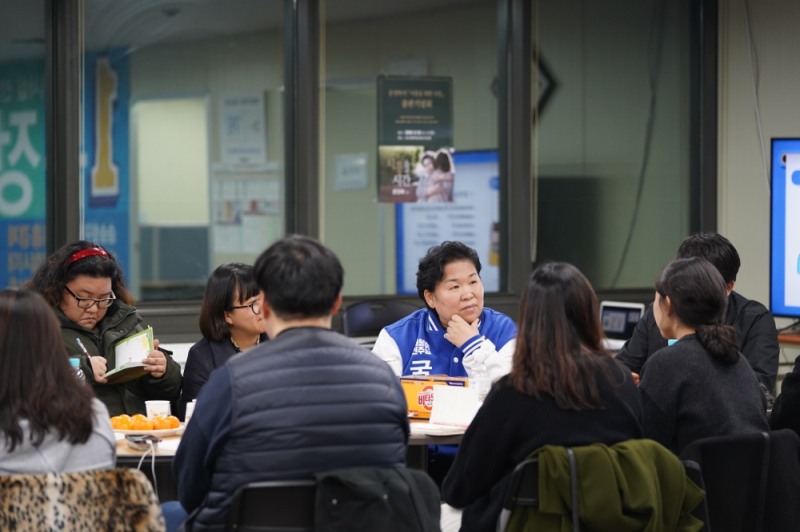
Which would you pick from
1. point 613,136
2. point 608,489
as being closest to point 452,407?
point 608,489

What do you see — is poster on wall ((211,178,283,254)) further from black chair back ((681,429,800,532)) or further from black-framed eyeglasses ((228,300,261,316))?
black chair back ((681,429,800,532))

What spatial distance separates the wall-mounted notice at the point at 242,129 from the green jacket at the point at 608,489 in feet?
12.9

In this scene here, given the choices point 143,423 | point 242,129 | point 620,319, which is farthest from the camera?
point 620,319

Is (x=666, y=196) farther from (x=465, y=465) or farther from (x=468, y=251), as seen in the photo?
(x=465, y=465)

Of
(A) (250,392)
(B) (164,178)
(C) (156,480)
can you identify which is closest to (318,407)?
(A) (250,392)

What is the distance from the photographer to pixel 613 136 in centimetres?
709

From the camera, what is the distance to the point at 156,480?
3643 millimetres

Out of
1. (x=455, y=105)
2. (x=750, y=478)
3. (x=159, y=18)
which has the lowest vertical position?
(x=750, y=478)

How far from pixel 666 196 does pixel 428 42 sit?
179 centimetres

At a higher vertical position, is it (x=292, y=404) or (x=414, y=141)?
(x=414, y=141)

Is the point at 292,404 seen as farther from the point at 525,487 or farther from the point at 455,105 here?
the point at 455,105

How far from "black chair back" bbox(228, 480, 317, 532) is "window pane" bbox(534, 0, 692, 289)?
178 inches

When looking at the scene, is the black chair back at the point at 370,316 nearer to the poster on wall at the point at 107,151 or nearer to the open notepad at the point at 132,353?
the poster on wall at the point at 107,151

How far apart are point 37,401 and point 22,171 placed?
3557 millimetres
